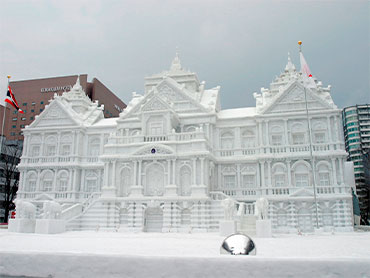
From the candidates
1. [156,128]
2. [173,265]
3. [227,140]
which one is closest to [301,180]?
[227,140]

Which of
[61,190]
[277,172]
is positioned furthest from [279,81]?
[61,190]

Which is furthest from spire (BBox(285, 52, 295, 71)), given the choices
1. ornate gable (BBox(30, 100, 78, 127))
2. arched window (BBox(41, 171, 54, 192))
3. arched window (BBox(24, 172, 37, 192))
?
arched window (BBox(24, 172, 37, 192))

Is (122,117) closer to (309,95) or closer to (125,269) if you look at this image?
(309,95)

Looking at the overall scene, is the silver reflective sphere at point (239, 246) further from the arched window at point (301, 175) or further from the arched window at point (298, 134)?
the arched window at point (298, 134)

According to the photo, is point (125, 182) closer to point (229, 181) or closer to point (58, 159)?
point (229, 181)

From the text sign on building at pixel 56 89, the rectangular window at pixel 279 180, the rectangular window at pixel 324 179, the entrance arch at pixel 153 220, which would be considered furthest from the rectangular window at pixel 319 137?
the text sign on building at pixel 56 89

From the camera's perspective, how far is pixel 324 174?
34.5 metres

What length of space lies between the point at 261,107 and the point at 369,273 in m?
33.5

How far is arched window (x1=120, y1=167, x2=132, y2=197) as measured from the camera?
34.1m

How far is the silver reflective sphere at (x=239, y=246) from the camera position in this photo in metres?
7.65

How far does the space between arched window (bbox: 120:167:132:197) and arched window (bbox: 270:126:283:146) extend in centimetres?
1517

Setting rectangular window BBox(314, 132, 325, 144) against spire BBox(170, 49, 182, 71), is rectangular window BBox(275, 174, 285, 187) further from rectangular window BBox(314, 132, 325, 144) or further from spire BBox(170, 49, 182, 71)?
spire BBox(170, 49, 182, 71)

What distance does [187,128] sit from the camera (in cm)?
3888

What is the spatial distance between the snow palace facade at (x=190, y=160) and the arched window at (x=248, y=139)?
109 mm
